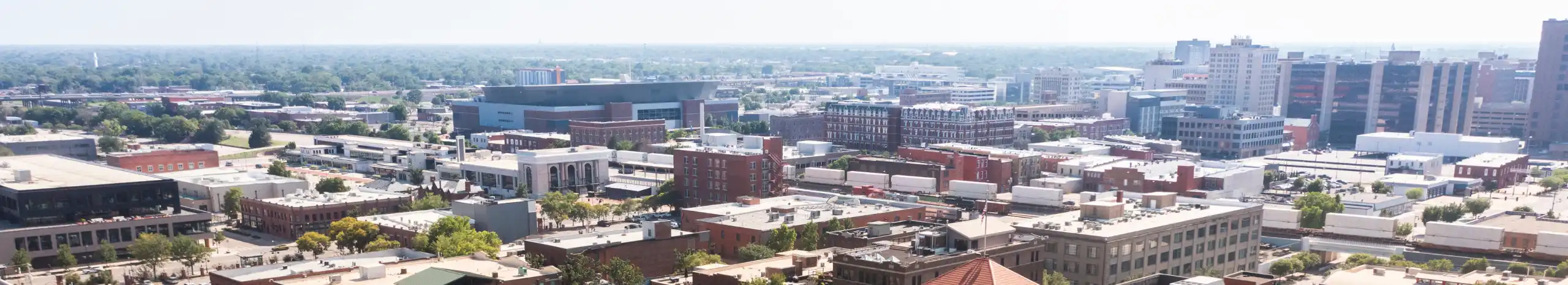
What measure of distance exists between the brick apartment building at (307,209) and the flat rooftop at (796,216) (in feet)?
75.6

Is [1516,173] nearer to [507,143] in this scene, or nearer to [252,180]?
[507,143]

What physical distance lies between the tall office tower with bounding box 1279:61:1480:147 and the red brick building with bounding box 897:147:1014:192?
241ft

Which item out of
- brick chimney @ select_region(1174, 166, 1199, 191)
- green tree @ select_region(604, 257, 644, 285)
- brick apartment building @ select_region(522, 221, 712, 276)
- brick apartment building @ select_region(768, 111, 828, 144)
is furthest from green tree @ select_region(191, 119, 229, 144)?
brick chimney @ select_region(1174, 166, 1199, 191)

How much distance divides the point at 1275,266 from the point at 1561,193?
53243 millimetres

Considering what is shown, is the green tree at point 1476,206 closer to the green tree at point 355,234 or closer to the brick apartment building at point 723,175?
the brick apartment building at point 723,175

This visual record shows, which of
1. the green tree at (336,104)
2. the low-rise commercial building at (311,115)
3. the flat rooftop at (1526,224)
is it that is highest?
the flat rooftop at (1526,224)

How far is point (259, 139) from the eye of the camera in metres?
128

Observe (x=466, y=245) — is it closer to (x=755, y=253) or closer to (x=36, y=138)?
(x=755, y=253)

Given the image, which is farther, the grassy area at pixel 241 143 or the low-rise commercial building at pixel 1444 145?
the grassy area at pixel 241 143

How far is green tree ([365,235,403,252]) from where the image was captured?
59.6m

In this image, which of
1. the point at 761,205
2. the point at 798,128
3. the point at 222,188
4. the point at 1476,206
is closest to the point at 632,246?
the point at 761,205

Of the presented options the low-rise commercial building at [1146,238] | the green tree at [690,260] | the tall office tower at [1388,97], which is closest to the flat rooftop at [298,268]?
the green tree at [690,260]

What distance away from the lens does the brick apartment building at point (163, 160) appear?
95.2 meters

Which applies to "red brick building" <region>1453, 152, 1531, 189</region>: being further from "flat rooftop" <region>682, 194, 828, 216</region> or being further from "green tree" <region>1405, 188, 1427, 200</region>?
"flat rooftop" <region>682, 194, 828, 216</region>
